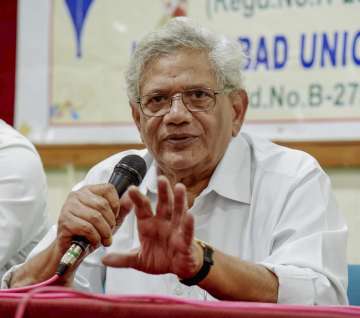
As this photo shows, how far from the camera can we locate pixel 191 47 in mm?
1886

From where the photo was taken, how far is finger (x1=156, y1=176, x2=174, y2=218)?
4.29 feet

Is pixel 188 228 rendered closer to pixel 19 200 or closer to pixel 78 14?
pixel 19 200

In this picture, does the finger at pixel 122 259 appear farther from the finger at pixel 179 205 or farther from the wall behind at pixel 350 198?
the wall behind at pixel 350 198

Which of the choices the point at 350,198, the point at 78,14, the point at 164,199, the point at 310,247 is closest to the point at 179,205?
the point at 164,199

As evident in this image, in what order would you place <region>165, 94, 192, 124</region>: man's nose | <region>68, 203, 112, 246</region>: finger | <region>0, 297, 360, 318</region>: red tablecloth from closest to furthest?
<region>0, 297, 360, 318</region>: red tablecloth
<region>68, 203, 112, 246</region>: finger
<region>165, 94, 192, 124</region>: man's nose

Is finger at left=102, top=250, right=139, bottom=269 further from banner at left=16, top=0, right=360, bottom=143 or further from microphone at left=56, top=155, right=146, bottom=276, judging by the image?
banner at left=16, top=0, right=360, bottom=143

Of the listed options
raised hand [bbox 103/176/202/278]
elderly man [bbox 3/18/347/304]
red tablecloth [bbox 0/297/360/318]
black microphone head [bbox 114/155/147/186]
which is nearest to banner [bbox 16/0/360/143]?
elderly man [bbox 3/18/347/304]

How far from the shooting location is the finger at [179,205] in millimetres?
1283

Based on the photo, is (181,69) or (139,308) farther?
(181,69)

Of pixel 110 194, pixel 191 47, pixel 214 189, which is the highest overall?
pixel 191 47

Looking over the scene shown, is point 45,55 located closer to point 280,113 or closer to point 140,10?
point 140,10

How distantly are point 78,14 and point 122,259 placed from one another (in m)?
1.75

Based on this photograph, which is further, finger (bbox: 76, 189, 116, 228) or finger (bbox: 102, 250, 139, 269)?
finger (bbox: 76, 189, 116, 228)

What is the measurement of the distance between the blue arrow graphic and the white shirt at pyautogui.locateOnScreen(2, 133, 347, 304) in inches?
39.2
